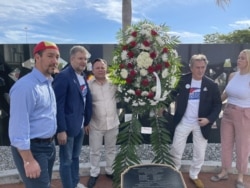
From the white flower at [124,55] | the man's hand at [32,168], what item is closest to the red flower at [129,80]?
the white flower at [124,55]

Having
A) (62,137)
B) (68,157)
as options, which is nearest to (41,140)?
(62,137)

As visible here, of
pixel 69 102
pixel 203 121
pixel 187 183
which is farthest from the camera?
pixel 187 183

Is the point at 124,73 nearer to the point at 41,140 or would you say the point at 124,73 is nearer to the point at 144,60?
the point at 144,60

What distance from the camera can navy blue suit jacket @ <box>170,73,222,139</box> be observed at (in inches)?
155

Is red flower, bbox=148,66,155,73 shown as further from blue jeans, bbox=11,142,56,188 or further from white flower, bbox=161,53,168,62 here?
blue jeans, bbox=11,142,56,188

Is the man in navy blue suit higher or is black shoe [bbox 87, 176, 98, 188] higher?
the man in navy blue suit

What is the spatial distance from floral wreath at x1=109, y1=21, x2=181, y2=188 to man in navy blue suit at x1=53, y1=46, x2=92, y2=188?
529mm

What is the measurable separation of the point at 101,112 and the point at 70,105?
2.28 feet

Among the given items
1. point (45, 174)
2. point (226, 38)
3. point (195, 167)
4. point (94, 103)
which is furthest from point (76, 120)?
point (226, 38)

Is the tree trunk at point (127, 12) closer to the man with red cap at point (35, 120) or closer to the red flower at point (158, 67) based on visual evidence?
the red flower at point (158, 67)

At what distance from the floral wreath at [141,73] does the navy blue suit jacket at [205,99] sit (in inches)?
9.2

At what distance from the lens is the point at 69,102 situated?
132 inches

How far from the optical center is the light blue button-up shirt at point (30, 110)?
2.20 m

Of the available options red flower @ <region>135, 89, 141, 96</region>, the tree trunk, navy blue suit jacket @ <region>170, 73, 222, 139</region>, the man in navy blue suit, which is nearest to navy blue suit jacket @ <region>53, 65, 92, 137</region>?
the man in navy blue suit
